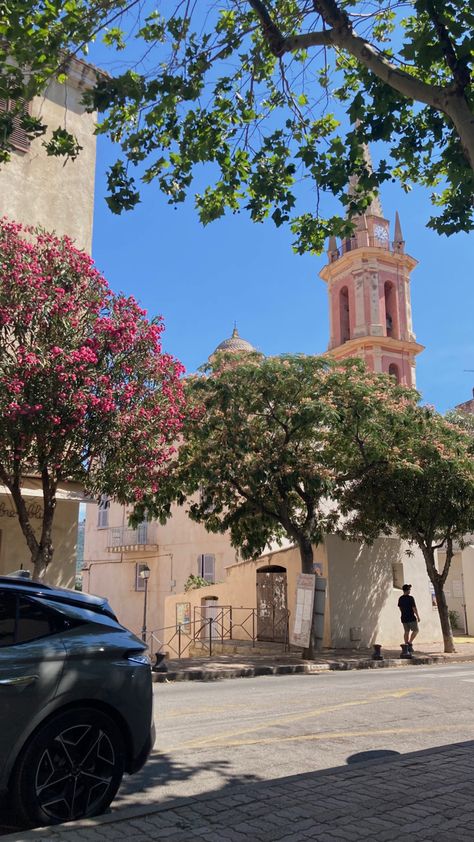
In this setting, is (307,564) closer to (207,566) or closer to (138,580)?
(207,566)

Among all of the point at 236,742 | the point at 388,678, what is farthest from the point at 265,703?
the point at 388,678

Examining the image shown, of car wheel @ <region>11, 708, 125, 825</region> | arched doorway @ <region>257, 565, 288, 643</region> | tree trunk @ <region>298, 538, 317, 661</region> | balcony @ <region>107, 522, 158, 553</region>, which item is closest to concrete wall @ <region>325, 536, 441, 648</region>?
arched doorway @ <region>257, 565, 288, 643</region>

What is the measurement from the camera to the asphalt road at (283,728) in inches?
228

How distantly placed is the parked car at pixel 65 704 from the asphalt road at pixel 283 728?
633 mm

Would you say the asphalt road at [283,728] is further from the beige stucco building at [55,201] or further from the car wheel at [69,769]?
the beige stucco building at [55,201]

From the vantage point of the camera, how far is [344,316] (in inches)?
2030

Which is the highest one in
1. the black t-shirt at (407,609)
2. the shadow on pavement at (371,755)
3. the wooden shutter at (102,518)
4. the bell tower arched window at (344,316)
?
the bell tower arched window at (344,316)

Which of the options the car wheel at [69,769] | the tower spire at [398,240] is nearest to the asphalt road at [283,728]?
the car wheel at [69,769]

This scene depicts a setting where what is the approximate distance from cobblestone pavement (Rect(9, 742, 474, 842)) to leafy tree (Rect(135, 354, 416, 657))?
1164 cm

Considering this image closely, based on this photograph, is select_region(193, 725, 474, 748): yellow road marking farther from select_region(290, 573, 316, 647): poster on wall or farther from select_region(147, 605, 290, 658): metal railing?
select_region(147, 605, 290, 658): metal railing

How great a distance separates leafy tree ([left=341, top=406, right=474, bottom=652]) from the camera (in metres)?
19.6

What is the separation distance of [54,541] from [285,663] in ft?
21.2

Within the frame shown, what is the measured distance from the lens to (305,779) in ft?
17.1

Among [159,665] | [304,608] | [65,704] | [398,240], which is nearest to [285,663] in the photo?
[304,608]
